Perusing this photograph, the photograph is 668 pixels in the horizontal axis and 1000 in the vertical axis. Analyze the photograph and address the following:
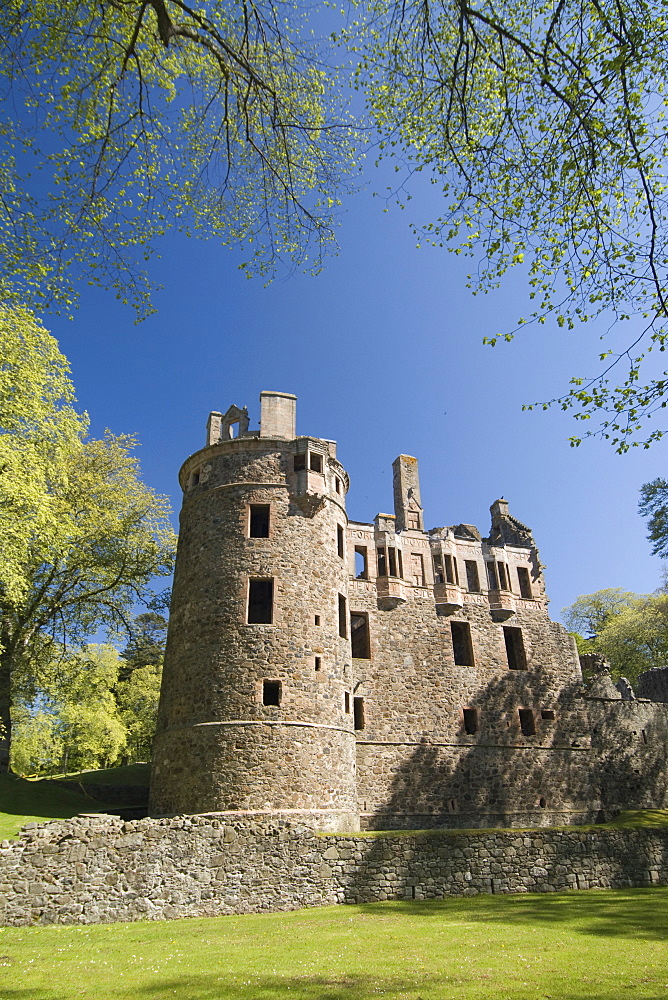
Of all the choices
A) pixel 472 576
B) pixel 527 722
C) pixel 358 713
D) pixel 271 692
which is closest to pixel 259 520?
pixel 271 692

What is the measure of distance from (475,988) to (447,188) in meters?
10.4

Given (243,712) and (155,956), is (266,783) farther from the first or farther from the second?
(155,956)

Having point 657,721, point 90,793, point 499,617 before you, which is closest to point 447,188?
point 499,617

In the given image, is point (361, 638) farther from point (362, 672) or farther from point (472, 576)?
point (472, 576)

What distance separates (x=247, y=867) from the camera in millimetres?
13922

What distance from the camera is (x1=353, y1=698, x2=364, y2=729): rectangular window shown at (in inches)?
960

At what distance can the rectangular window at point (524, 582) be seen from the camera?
30.8 metres

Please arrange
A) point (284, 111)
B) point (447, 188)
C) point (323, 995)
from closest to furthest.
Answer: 1. point (323, 995)
2. point (447, 188)
3. point (284, 111)

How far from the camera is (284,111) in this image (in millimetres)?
10117

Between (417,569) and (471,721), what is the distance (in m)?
6.73

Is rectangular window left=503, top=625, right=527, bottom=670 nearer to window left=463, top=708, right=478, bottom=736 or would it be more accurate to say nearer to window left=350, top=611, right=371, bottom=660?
window left=463, top=708, right=478, bottom=736

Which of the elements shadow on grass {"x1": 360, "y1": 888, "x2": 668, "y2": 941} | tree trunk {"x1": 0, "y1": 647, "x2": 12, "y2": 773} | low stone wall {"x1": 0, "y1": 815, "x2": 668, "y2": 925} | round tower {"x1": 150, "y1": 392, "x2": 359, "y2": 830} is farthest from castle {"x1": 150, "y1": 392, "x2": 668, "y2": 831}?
tree trunk {"x1": 0, "y1": 647, "x2": 12, "y2": 773}

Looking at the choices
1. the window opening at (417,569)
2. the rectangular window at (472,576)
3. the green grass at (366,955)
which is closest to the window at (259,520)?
the window opening at (417,569)

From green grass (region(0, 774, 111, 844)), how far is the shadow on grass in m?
10.9
